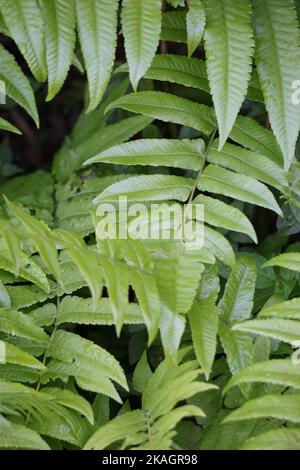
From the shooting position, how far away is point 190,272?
1228 mm

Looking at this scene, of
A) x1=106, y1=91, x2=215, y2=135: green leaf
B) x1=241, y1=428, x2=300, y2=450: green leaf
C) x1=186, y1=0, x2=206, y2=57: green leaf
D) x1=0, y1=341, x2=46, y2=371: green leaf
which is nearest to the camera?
x1=241, y1=428, x2=300, y2=450: green leaf

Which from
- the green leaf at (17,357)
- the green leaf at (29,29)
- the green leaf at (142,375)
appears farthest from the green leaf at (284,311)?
the green leaf at (29,29)

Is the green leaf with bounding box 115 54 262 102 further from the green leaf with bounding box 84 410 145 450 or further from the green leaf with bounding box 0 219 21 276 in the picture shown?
the green leaf with bounding box 84 410 145 450

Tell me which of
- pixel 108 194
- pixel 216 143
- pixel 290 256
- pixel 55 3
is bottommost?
pixel 290 256

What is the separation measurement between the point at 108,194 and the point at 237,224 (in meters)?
0.30

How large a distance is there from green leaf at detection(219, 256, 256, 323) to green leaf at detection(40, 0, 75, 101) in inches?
22.8

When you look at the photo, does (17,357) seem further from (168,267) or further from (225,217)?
(225,217)

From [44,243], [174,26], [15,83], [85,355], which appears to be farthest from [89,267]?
[174,26]

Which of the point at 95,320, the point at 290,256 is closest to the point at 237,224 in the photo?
the point at 290,256

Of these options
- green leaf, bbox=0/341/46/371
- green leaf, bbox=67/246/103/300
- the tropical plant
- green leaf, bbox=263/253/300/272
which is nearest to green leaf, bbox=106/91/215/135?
the tropical plant

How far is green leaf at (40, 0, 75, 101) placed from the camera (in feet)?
4.46

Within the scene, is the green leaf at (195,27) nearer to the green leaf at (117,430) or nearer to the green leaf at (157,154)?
the green leaf at (157,154)

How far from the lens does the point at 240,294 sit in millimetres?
1428
